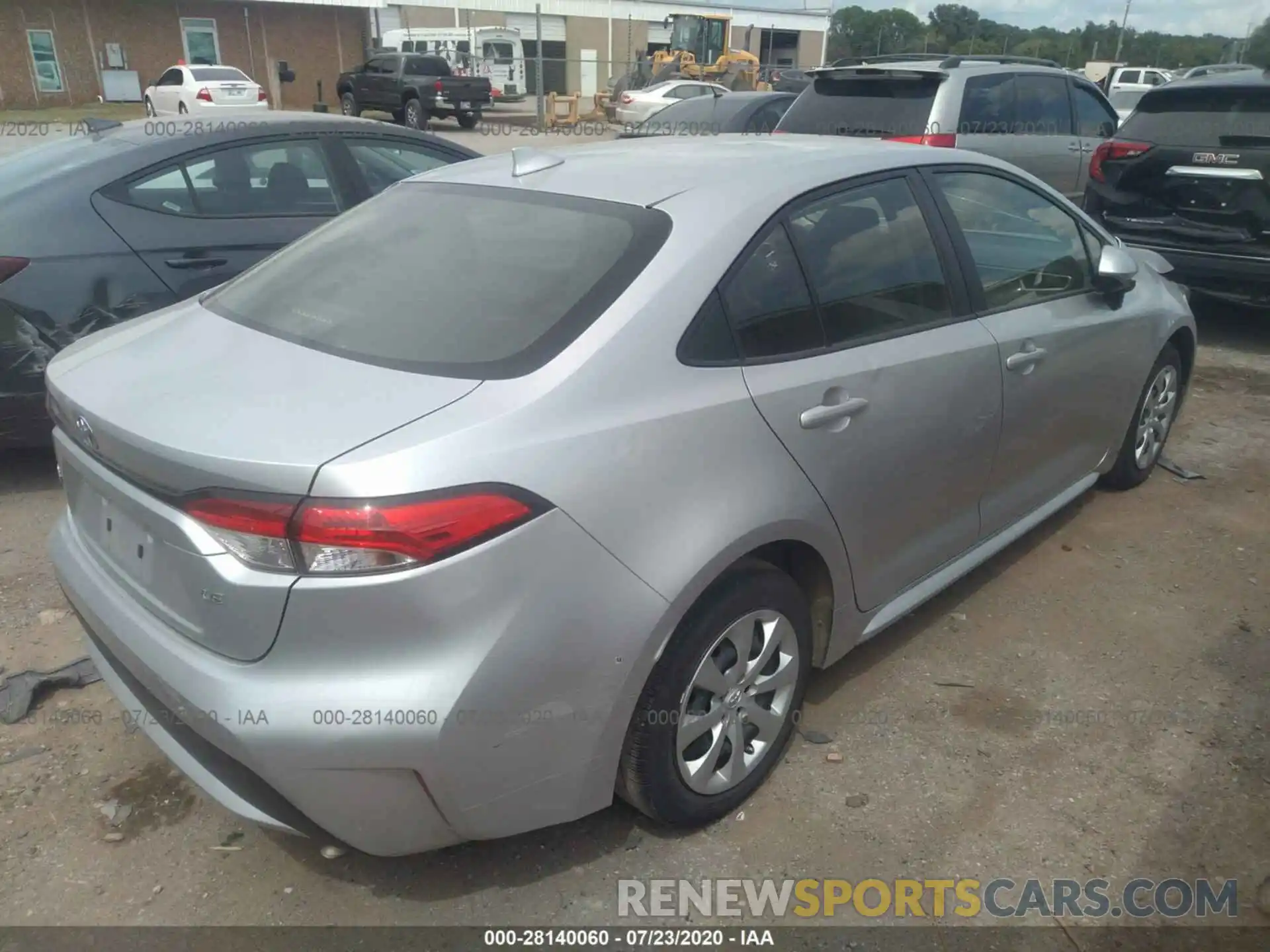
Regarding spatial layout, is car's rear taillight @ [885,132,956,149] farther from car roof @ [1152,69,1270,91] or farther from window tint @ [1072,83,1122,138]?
window tint @ [1072,83,1122,138]

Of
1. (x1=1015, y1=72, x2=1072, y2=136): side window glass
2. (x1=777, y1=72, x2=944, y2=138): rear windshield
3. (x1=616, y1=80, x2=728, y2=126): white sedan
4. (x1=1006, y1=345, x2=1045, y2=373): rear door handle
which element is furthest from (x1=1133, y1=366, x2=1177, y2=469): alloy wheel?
(x1=616, y1=80, x2=728, y2=126): white sedan

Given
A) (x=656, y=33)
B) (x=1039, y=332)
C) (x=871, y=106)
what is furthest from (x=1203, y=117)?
(x=656, y=33)

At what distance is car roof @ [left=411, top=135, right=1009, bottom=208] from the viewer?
8.38 feet

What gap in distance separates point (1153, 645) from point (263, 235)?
413 centimetres

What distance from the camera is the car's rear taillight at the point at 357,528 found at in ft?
5.87

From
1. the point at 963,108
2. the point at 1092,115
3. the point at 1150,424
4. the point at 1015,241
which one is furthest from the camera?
the point at 1092,115

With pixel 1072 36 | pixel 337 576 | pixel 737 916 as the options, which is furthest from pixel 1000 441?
pixel 1072 36

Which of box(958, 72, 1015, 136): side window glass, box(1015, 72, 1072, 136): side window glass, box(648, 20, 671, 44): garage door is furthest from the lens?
box(648, 20, 671, 44): garage door

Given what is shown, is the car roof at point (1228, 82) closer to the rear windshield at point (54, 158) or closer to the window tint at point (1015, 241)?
the window tint at point (1015, 241)

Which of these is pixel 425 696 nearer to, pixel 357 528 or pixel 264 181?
pixel 357 528

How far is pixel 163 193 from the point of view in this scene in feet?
14.5

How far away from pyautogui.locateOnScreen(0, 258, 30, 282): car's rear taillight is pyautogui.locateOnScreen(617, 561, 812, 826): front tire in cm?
335

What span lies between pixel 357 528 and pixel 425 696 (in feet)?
1.13

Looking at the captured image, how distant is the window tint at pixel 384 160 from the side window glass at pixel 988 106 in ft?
14.9
